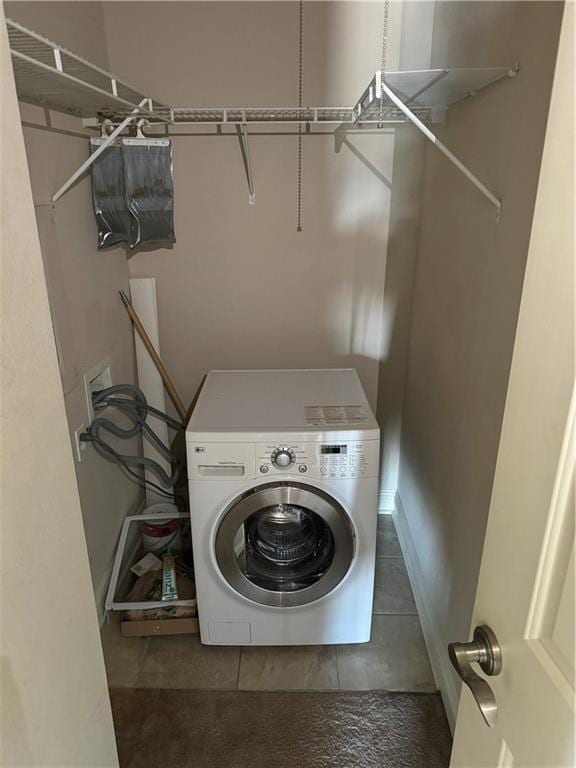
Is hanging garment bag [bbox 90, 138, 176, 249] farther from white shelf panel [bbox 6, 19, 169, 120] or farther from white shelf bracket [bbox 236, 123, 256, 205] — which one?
white shelf bracket [bbox 236, 123, 256, 205]

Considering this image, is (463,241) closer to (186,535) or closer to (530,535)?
(530,535)

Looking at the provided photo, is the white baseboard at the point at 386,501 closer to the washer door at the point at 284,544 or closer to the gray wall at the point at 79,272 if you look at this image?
the washer door at the point at 284,544

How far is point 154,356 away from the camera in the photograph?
2375 millimetres

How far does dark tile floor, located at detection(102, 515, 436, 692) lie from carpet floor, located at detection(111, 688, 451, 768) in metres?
0.04

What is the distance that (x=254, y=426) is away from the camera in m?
1.75

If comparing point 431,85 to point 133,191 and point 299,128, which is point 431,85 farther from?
point 133,191

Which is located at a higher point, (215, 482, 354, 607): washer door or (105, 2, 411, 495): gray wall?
(105, 2, 411, 495): gray wall

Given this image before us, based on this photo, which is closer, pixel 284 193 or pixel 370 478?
pixel 370 478

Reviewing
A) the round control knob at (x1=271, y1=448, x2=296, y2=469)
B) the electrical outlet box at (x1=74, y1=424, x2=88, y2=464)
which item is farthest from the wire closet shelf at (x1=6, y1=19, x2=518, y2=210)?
the round control knob at (x1=271, y1=448, x2=296, y2=469)

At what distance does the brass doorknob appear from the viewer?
2.28 ft

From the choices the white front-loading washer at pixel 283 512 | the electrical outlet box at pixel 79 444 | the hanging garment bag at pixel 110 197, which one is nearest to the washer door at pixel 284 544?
the white front-loading washer at pixel 283 512

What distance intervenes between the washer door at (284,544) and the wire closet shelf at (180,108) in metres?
1.08

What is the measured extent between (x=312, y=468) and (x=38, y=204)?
118cm

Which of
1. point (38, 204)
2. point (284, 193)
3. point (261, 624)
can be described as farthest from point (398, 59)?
point (261, 624)
